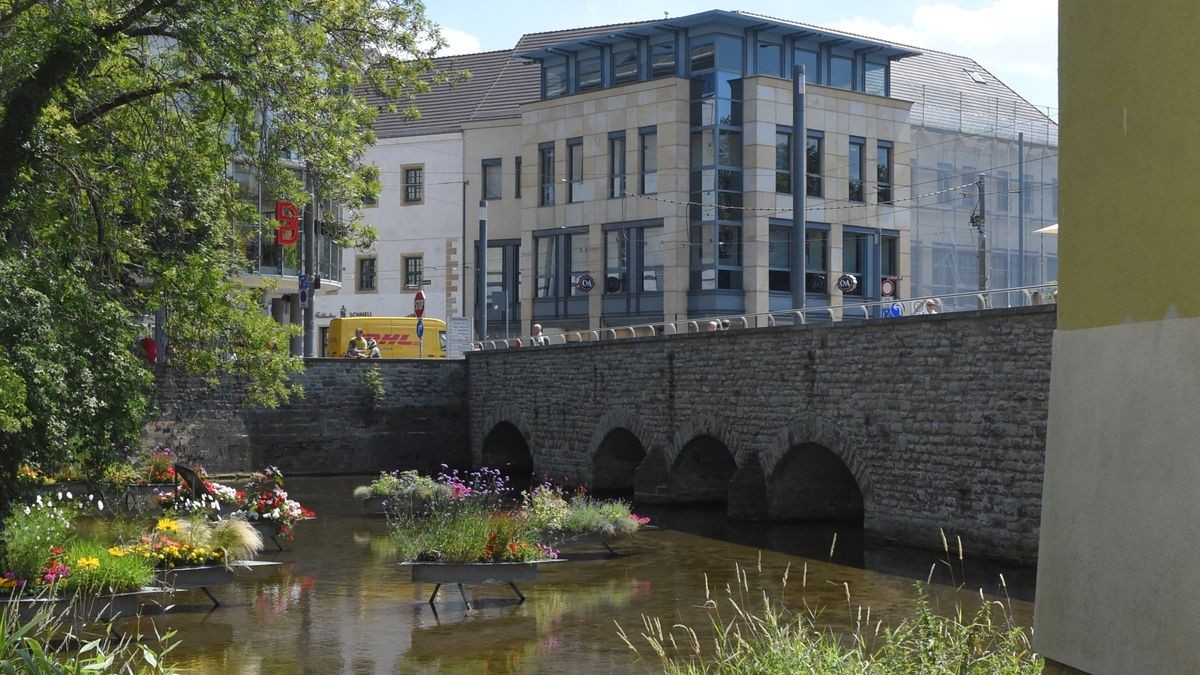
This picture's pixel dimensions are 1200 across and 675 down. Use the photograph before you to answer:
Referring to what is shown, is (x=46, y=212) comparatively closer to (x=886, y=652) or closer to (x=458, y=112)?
(x=886, y=652)

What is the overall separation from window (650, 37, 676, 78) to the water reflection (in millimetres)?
22326

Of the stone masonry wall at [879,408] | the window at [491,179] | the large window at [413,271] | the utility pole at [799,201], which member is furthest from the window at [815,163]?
the large window at [413,271]

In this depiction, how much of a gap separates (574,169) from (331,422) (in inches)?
487

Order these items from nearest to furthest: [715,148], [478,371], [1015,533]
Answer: [1015,533] < [478,371] < [715,148]

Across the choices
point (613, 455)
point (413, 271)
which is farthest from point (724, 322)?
point (413, 271)

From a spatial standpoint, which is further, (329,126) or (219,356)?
(219,356)

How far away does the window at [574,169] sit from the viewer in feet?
152

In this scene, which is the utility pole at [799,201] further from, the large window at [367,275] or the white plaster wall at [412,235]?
the large window at [367,275]

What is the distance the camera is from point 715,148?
4297 cm

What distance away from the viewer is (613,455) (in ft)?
107

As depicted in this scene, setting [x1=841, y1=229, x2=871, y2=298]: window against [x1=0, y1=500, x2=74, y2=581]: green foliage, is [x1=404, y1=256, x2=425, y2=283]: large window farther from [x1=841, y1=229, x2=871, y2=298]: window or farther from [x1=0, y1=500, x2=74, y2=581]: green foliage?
[x1=0, y1=500, x2=74, y2=581]: green foliage

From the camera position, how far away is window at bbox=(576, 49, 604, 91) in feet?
150

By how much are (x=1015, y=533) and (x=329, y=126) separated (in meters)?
10.2

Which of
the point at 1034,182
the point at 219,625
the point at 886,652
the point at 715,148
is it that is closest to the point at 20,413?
the point at 219,625
